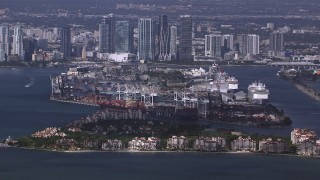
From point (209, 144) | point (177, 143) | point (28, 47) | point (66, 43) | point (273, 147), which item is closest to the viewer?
point (273, 147)

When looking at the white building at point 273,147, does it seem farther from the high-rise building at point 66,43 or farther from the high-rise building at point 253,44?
the high-rise building at point 253,44

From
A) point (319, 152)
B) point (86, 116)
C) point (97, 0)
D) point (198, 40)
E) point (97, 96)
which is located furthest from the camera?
point (97, 0)

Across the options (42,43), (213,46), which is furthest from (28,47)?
(213,46)

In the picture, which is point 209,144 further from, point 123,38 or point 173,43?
point 123,38

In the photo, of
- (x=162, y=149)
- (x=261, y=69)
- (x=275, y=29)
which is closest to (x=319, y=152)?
(x=162, y=149)

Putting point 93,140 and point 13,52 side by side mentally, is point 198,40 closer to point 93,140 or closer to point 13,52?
point 13,52
